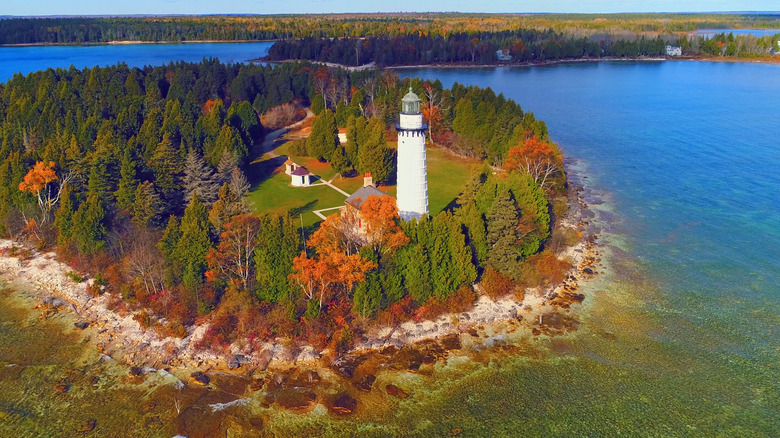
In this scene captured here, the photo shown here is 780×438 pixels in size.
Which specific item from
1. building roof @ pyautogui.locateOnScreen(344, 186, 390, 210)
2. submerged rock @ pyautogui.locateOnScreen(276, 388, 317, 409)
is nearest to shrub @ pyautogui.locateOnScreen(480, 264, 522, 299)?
building roof @ pyautogui.locateOnScreen(344, 186, 390, 210)

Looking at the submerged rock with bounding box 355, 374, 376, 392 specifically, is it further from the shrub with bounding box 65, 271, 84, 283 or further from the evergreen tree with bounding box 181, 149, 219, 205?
the evergreen tree with bounding box 181, 149, 219, 205

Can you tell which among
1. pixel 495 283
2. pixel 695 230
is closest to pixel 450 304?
pixel 495 283

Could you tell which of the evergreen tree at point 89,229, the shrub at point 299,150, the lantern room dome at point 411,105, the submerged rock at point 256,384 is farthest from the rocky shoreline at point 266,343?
the shrub at point 299,150

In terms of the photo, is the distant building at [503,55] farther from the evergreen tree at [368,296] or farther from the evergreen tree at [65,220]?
the evergreen tree at [368,296]

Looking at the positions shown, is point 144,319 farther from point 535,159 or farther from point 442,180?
point 535,159

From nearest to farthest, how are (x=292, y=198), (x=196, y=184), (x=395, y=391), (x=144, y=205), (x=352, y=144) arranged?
(x=395, y=391) < (x=144, y=205) < (x=196, y=184) < (x=292, y=198) < (x=352, y=144)

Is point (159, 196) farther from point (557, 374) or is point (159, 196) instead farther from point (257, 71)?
point (257, 71)
